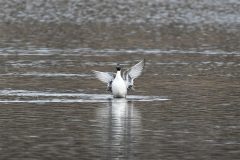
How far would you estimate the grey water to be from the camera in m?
21.1

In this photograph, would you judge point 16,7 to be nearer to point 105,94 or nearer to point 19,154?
point 105,94

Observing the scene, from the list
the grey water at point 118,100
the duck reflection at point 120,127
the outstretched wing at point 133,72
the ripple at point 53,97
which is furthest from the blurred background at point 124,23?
the duck reflection at point 120,127

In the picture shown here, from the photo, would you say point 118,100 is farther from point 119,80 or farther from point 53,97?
point 53,97

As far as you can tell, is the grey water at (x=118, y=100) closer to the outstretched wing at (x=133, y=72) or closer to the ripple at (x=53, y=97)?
the ripple at (x=53, y=97)

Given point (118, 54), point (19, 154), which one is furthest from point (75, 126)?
point (118, 54)

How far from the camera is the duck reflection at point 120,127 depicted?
2059 centimetres

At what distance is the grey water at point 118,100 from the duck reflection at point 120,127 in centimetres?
2

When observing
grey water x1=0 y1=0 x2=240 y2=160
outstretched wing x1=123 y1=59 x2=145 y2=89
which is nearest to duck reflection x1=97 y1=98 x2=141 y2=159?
grey water x1=0 y1=0 x2=240 y2=160

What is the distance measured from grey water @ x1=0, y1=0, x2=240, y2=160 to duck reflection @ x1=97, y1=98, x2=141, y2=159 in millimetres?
22

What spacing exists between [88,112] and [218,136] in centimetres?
486

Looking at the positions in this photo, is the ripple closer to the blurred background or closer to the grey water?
the grey water

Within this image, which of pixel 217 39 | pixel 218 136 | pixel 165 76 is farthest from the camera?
pixel 217 39

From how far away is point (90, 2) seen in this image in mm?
91000

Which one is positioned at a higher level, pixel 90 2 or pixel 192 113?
pixel 90 2
